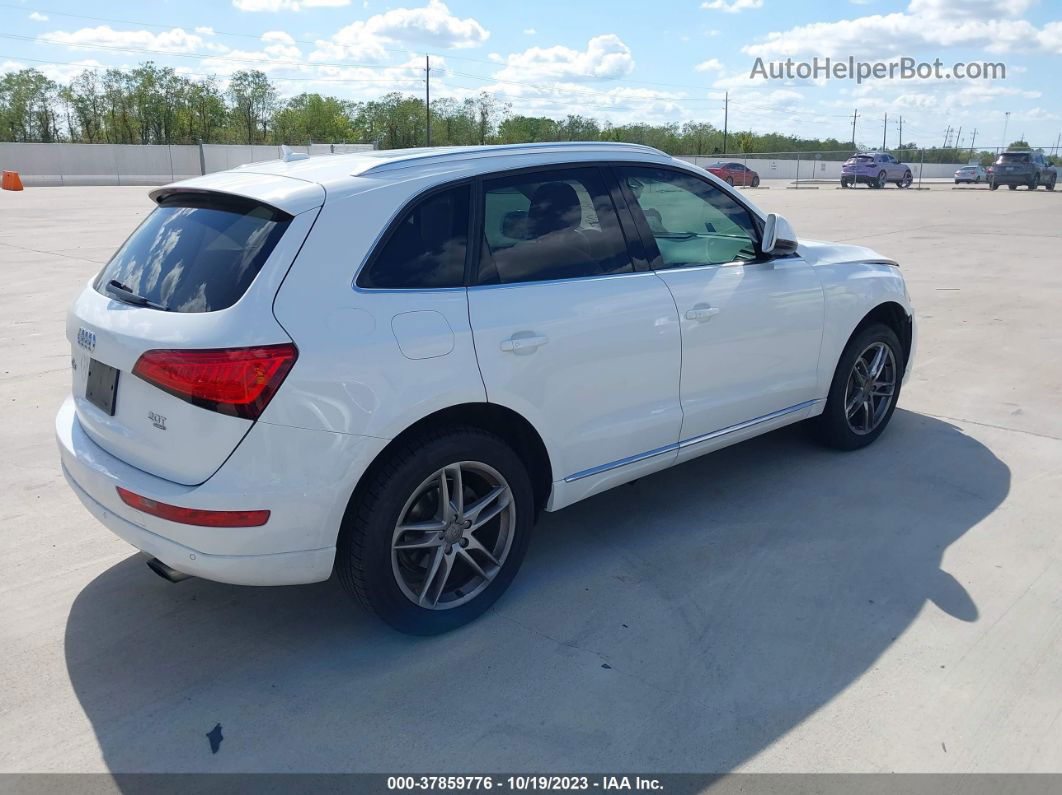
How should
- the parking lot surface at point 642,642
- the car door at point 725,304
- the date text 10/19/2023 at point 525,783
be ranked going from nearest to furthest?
the date text 10/19/2023 at point 525,783 < the parking lot surface at point 642,642 < the car door at point 725,304

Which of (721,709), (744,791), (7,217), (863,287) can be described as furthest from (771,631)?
(7,217)

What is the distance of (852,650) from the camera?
10.4 feet

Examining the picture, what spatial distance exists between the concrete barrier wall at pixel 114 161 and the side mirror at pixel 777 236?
3881 centimetres

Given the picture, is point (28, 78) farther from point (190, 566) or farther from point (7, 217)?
point (190, 566)

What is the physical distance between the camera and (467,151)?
3619 millimetres

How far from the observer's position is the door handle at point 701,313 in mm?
3873

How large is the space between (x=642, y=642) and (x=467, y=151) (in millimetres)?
2112

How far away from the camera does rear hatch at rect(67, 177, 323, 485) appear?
2729mm

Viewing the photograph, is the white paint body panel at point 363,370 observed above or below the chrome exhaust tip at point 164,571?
above

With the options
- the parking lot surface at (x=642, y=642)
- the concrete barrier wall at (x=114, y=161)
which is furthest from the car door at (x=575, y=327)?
the concrete barrier wall at (x=114, y=161)

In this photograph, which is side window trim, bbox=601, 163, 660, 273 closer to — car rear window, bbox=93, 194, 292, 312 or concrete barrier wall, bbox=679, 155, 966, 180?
car rear window, bbox=93, 194, 292, 312

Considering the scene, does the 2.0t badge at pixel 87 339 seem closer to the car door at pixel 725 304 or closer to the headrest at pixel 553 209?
the headrest at pixel 553 209

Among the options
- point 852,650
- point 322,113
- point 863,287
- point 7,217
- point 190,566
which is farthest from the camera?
point 322,113

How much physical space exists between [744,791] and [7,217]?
22310mm
